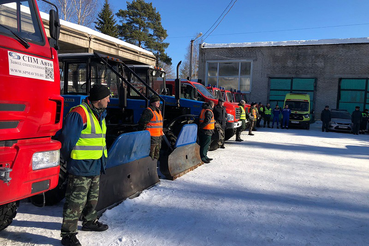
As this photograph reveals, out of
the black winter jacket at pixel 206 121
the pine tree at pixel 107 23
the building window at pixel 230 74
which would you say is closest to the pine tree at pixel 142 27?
the pine tree at pixel 107 23

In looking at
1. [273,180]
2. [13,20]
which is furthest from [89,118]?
[273,180]

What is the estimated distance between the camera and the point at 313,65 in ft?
76.1

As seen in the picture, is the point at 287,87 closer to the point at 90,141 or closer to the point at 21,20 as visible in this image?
the point at 90,141

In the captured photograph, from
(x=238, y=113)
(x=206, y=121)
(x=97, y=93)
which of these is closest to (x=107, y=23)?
(x=238, y=113)

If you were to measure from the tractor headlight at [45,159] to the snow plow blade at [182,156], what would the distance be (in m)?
2.95

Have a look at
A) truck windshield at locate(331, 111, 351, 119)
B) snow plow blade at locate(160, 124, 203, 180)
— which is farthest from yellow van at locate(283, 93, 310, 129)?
snow plow blade at locate(160, 124, 203, 180)

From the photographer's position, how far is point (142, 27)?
131ft

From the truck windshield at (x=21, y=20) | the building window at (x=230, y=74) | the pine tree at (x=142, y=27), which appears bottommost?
the truck windshield at (x=21, y=20)

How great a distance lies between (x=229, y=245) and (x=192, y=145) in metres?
3.58

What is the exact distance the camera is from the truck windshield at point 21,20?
2.53 metres

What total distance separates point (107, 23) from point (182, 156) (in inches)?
1520

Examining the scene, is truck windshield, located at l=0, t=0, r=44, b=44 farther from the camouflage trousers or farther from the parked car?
the parked car

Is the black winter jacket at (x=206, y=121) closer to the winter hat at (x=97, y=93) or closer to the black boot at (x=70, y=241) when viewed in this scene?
the winter hat at (x=97, y=93)

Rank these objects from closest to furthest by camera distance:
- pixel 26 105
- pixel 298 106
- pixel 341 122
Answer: pixel 26 105
pixel 341 122
pixel 298 106
